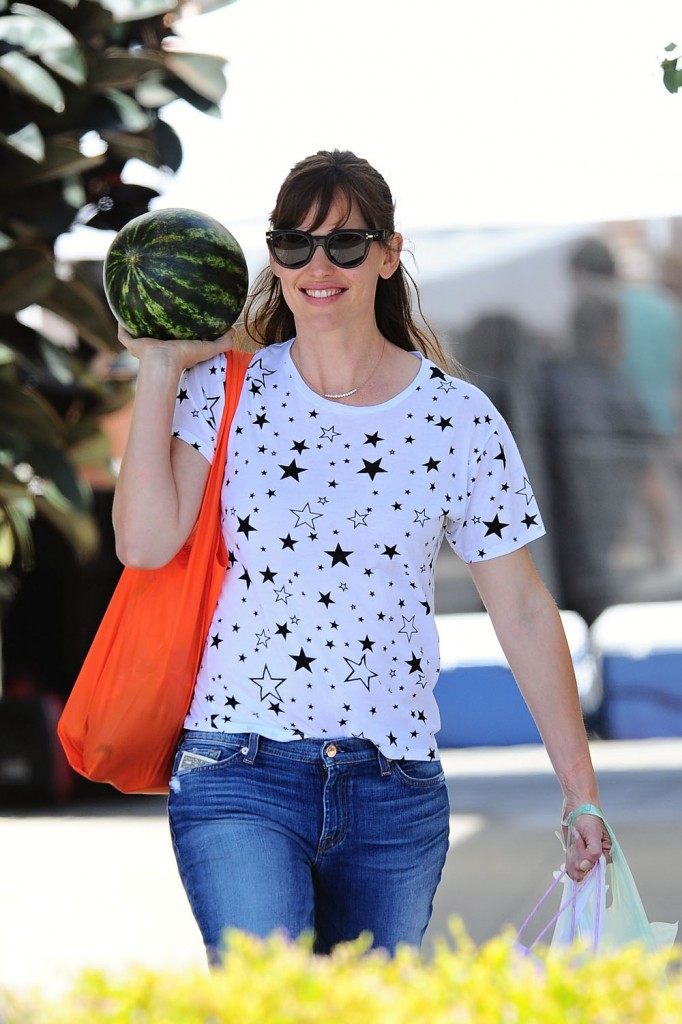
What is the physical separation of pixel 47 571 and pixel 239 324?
22.9ft

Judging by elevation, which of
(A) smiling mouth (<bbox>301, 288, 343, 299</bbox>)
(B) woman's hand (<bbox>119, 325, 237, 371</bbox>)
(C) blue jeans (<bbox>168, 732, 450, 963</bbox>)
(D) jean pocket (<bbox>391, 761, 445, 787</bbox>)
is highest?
(A) smiling mouth (<bbox>301, 288, 343, 299</bbox>)

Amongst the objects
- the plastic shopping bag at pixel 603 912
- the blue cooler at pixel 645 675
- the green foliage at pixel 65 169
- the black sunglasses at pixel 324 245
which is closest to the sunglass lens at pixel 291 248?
the black sunglasses at pixel 324 245

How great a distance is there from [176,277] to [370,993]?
70.7 inches

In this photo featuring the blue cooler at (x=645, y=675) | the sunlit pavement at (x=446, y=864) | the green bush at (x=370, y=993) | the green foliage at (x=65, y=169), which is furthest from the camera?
the blue cooler at (x=645, y=675)

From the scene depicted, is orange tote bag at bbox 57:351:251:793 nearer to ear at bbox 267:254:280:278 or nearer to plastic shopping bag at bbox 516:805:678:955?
ear at bbox 267:254:280:278

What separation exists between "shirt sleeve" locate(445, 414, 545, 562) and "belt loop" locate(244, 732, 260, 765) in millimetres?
579

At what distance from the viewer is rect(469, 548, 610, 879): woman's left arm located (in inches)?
118

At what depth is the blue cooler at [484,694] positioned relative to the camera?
9938mm

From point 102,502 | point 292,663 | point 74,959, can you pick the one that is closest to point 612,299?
point 102,502

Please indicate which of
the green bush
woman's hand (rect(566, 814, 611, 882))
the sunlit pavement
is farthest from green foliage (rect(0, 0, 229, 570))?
the green bush

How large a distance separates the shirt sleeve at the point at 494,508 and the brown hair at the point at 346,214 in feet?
1.22

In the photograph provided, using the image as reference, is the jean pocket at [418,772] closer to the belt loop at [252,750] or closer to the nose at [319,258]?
the belt loop at [252,750]

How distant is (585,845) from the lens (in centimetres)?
290

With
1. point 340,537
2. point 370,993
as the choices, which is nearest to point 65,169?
point 340,537
